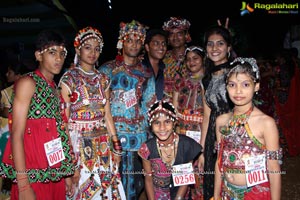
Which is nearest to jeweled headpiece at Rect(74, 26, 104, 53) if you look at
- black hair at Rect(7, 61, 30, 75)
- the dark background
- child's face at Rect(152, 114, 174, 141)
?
child's face at Rect(152, 114, 174, 141)

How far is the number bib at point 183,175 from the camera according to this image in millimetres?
3301

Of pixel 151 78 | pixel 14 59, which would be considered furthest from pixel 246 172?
pixel 14 59

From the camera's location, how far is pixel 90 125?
3.45 m

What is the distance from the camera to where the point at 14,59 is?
4.50 m

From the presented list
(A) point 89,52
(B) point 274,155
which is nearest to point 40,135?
(A) point 89,52

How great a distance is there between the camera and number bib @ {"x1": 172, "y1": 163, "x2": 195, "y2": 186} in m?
3.30

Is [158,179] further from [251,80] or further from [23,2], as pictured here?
[23,2]

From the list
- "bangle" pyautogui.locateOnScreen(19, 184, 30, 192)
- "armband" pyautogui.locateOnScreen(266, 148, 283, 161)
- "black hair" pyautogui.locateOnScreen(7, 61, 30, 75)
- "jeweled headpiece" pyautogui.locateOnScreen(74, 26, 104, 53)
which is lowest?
"bangle" pyautogui.locateOnScreen(19, 184, 30, 192)

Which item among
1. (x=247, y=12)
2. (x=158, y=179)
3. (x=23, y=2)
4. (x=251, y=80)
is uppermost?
(x=247, y=12)

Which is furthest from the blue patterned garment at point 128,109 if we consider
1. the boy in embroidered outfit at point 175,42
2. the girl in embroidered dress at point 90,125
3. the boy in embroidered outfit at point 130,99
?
the boy in embroidered outfit at point 175,42

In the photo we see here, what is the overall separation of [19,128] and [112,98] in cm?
155

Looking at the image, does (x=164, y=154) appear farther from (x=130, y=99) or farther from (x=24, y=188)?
(x=24, y=188)

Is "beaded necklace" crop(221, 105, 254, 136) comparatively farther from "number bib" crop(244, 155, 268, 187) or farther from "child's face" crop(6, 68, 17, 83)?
"child's face" crop(6, 68, 17, 83)

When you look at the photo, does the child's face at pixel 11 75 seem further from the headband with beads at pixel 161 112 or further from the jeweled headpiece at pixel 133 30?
the headband with beads at pixel 161 112
